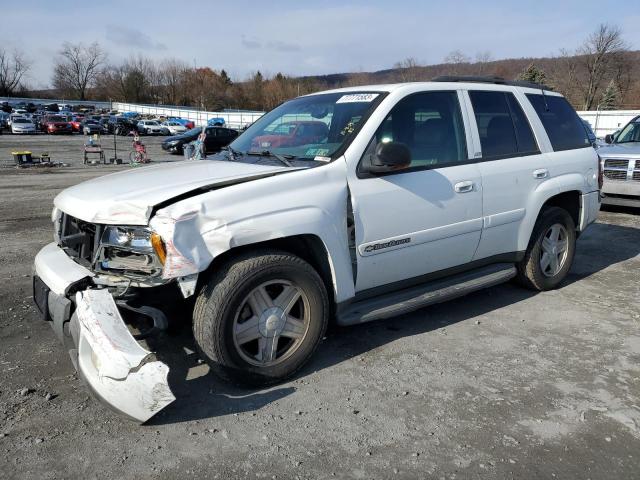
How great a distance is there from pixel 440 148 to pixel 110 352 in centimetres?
276

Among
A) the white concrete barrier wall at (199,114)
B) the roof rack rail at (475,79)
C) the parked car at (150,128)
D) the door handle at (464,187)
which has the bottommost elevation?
the door handle at (464,187)

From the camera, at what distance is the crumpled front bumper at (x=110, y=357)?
2.68 meters

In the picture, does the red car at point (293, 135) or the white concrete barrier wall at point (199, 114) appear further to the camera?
the white concrete barrier wall at point (199, 114)

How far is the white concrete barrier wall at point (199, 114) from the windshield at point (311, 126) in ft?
108

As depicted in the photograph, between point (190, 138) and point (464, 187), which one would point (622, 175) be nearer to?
point (464, 187)

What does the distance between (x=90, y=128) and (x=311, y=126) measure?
46.3 metres

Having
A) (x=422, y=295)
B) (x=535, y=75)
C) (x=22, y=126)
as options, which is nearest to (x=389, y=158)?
(x=422, y=295)

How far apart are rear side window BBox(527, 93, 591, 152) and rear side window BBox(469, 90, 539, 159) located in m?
0.31

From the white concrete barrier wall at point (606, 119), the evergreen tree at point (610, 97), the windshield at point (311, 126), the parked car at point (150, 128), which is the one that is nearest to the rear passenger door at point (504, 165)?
the windshield at point (311, 126)

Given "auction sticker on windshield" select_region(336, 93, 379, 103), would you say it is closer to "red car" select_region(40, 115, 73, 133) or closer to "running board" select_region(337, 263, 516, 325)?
"running board" select_region(337, 263, 516, 325)

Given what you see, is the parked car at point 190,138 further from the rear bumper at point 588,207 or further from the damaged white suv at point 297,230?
the damaged white suv at point 297,230

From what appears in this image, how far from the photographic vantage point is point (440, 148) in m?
4.06

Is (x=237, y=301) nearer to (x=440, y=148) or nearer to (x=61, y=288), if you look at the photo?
(x=61, y=288)

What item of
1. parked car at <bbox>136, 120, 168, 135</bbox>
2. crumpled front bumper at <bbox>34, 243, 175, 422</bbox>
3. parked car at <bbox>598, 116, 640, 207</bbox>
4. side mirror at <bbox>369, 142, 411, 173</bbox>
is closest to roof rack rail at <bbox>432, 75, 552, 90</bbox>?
side mirror at <bbox>369, 142, 411, 173</bbox>
